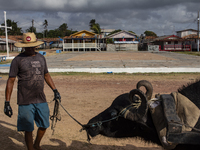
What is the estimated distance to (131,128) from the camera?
2.55 m

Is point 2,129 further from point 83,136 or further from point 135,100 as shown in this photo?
point 135,100

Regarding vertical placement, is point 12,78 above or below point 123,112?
above

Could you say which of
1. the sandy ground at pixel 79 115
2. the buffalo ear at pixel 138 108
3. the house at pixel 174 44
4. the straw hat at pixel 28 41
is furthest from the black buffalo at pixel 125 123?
the house at pixel 174 44

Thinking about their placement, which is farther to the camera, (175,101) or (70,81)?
(70,81)

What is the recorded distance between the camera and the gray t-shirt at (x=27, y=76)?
10.2 ft

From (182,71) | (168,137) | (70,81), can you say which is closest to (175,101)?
(168,137)

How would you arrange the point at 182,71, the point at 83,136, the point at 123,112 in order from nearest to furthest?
the point at 123,112
the point at 83,136
the point at 182,71

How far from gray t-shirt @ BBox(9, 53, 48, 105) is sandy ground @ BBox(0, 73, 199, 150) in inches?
50.2

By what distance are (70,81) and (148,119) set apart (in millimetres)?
8019

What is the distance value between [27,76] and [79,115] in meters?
2.60

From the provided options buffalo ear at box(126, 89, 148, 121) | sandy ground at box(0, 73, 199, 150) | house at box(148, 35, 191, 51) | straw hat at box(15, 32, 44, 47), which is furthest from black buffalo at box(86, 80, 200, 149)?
house at box(148, 35, 191, 51)

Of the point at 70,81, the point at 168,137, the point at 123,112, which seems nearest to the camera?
the point at 168,137

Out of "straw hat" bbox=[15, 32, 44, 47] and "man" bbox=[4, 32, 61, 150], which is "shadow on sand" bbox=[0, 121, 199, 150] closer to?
"man" bbox=[4, 32, 61, 150]

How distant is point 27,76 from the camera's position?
3152mm
